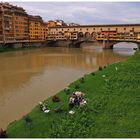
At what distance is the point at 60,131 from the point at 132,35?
45872mm

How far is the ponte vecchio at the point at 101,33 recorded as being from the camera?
5183cm

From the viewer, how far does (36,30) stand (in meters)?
57.2

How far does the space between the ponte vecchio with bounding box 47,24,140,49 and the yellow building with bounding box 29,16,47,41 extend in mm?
1627

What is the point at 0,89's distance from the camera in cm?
1659

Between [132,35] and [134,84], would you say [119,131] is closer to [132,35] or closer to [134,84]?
[134,84]

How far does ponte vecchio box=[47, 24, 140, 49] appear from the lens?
2041 inches

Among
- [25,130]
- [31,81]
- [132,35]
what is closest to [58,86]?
[31,81]

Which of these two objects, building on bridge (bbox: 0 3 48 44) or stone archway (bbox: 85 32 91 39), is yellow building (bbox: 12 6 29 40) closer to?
building on bridge (bbox: 0 3 48 44)

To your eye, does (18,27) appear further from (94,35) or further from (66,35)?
(94,35)

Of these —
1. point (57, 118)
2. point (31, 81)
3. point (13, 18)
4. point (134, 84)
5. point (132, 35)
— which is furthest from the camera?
point (132, 35)

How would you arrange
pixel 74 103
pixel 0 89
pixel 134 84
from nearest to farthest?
1. pixel 74 103
2. pixel 134 84
3. pixel 0 89

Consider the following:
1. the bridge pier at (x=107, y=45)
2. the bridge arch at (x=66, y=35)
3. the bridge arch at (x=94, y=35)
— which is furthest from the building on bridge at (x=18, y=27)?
the bridge pier at (x=107, y=45)

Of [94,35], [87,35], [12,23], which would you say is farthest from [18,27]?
Result: [94,35]

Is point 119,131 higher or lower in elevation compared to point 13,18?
lower
